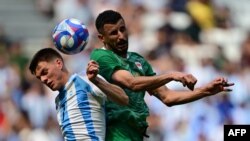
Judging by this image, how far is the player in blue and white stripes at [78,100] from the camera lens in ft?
32.6

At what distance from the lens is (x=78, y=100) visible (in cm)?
997

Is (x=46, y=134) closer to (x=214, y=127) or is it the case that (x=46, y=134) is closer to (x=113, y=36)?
(x=214, y=127)

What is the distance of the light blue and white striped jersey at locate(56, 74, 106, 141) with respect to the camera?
9.93 metres

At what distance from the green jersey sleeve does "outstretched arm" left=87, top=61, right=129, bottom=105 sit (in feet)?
0.84

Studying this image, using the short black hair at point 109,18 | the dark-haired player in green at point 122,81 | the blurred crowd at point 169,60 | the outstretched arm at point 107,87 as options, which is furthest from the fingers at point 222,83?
the blurred crowd at point 169,60

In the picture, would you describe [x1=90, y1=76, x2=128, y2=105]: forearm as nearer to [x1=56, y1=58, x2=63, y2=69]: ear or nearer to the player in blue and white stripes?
the player in blue and white stripes

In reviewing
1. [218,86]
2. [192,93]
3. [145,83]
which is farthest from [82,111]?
[218,86]

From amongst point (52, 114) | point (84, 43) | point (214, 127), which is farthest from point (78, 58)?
point (84, 43)

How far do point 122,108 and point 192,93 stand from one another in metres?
0.63

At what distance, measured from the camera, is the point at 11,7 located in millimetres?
21875

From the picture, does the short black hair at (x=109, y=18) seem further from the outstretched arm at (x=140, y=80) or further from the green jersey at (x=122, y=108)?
the outstretched arm at (x=140, y=80)

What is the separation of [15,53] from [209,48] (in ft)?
10.5

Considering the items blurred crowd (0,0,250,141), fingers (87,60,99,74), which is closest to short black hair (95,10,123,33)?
fingers (87,60,99,74)

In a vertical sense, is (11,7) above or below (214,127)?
above
